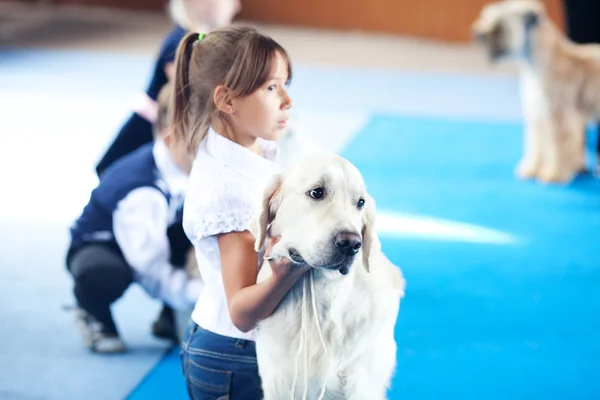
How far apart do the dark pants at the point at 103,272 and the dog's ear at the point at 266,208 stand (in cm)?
163

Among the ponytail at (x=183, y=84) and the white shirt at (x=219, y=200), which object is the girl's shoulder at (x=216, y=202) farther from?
the ponytail at (x=183, y=84)

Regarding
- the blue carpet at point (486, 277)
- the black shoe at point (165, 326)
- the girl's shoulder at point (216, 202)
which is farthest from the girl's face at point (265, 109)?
the black shoe at point (165, 326)

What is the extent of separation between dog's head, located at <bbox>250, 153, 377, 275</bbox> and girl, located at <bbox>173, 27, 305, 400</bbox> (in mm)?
174

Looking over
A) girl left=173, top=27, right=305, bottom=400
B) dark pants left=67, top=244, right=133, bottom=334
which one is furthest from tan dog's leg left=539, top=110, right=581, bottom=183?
girl left=173, top=27, right=305, bottom=400

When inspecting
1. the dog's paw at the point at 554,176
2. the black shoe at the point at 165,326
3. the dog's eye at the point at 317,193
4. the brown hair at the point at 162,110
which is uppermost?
the dog's eye at the point at 317,193

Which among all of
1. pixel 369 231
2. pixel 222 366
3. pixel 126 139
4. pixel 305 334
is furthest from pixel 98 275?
pixel 369 231

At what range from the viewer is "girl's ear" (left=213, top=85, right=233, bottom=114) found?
1952mm

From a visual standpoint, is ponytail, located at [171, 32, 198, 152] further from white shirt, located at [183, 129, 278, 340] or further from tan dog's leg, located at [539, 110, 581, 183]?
tan dog's leg, located at [539, 110, 581, 183]

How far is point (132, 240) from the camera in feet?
10.6

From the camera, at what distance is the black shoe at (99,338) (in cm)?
338

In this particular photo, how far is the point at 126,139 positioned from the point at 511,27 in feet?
8.96

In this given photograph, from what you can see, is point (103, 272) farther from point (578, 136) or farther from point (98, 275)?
point (578, 136)

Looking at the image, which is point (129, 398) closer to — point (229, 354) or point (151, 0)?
point (229, 354)

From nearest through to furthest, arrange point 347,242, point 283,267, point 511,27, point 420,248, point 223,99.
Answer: point 347,242 < point 283,267 < point 223,99 < point 420,248 < point 511,27
